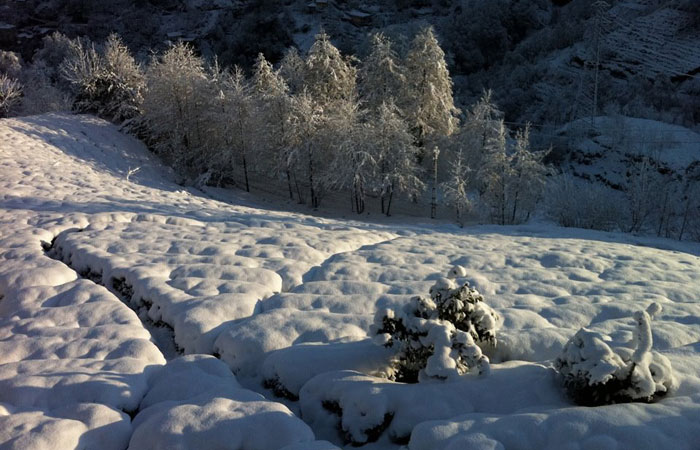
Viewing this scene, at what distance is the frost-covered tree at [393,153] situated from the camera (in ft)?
78.7

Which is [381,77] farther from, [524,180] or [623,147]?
[623,147]

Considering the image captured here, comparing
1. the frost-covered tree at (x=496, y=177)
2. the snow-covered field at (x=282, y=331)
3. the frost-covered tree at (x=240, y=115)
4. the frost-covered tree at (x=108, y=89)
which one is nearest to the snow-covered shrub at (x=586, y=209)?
the frost-covered tree at (x=496, y=177)

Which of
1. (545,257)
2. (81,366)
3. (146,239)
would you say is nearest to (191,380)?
(81,366)

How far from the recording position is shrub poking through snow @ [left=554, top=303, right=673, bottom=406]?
13.8 ft

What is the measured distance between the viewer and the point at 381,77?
27.6 m

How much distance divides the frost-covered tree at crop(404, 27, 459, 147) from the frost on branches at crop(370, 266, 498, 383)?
22.5 m

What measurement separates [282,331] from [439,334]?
2.45 meters

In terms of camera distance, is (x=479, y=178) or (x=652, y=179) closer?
(x=652, y=179)

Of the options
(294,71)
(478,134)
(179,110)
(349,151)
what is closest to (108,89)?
(179,110)

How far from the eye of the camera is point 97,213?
497 inches

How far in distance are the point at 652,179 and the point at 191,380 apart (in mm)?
24492

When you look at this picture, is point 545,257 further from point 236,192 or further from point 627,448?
point 236,192

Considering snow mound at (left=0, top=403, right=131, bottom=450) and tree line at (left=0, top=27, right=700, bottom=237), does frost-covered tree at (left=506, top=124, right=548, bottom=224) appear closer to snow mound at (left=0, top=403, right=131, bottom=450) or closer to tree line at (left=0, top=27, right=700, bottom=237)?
tree line at (left=0, top=27, right=700, bottom=237)

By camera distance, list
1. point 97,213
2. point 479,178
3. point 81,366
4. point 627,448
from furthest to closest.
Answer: point 479,178 < point 97,213 < point 81,366 < point 627,448
